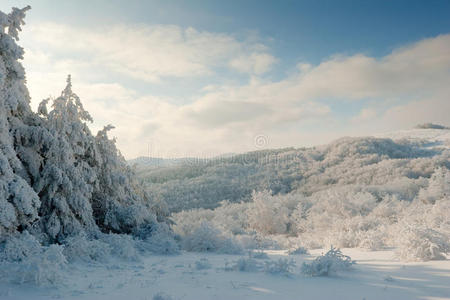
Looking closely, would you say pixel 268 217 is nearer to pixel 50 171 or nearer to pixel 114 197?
pixel 114 197

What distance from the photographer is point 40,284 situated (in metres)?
4.27

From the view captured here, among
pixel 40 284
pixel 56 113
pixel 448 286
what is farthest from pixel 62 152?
pixel 448 286

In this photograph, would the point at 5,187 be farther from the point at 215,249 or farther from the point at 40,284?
the point at 215,249

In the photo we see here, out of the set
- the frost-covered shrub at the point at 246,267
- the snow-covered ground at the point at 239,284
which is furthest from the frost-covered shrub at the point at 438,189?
the frost-covered shrub at the point at 246,267

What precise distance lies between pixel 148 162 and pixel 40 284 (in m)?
59.5

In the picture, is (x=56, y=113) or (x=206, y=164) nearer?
(x=56, y=113)

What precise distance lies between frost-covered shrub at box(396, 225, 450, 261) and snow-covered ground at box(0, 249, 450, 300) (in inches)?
7.8

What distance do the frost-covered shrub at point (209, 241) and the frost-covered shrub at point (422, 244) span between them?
4000 millimetres

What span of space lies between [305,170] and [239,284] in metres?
42.3

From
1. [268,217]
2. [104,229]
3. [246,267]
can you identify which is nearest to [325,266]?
[246,267]

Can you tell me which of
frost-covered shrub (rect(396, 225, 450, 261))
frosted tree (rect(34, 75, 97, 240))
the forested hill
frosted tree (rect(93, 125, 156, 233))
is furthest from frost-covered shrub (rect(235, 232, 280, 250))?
the forested hill

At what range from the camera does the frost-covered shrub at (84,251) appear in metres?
6.22

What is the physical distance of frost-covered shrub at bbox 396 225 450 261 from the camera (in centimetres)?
546

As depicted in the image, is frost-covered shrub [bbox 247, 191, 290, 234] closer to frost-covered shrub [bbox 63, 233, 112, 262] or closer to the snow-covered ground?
the snow-covered ground
